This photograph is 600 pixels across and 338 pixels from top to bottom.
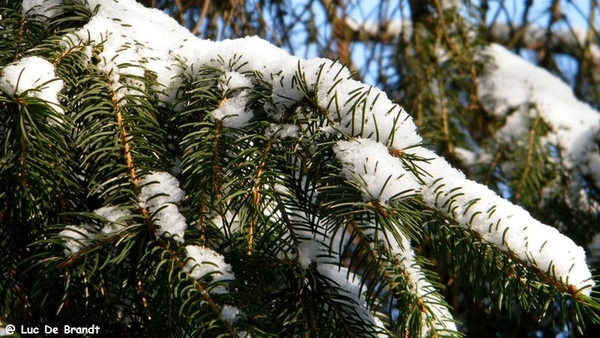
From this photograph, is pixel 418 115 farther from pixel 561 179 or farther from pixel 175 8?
pixel 175 8

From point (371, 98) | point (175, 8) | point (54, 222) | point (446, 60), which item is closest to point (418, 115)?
point (446, 60)

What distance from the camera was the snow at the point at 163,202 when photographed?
73 cm

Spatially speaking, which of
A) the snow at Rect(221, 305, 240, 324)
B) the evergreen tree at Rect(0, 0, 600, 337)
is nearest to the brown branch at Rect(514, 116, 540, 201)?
the evergreen tree at Rect(0, 0, 600, 337)

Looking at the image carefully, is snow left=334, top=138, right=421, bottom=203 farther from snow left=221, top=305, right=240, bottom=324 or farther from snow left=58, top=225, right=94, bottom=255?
snow left=58, top=225, right=94, bottom=255

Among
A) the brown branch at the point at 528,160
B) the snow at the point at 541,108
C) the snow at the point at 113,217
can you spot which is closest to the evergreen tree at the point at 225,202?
the snow at the point at 113,217

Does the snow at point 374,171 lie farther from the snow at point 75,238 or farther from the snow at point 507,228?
the snow at point 75,238

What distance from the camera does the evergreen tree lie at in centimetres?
72

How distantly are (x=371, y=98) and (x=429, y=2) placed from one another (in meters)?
1.35

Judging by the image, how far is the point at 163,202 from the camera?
0.75 metres

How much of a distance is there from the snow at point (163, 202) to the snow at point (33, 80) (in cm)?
14

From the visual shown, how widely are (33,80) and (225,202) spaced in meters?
0.25

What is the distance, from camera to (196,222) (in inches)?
30.7

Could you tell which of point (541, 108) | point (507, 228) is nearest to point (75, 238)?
point (507, 228)

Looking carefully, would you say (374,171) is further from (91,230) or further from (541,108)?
(541,108)
